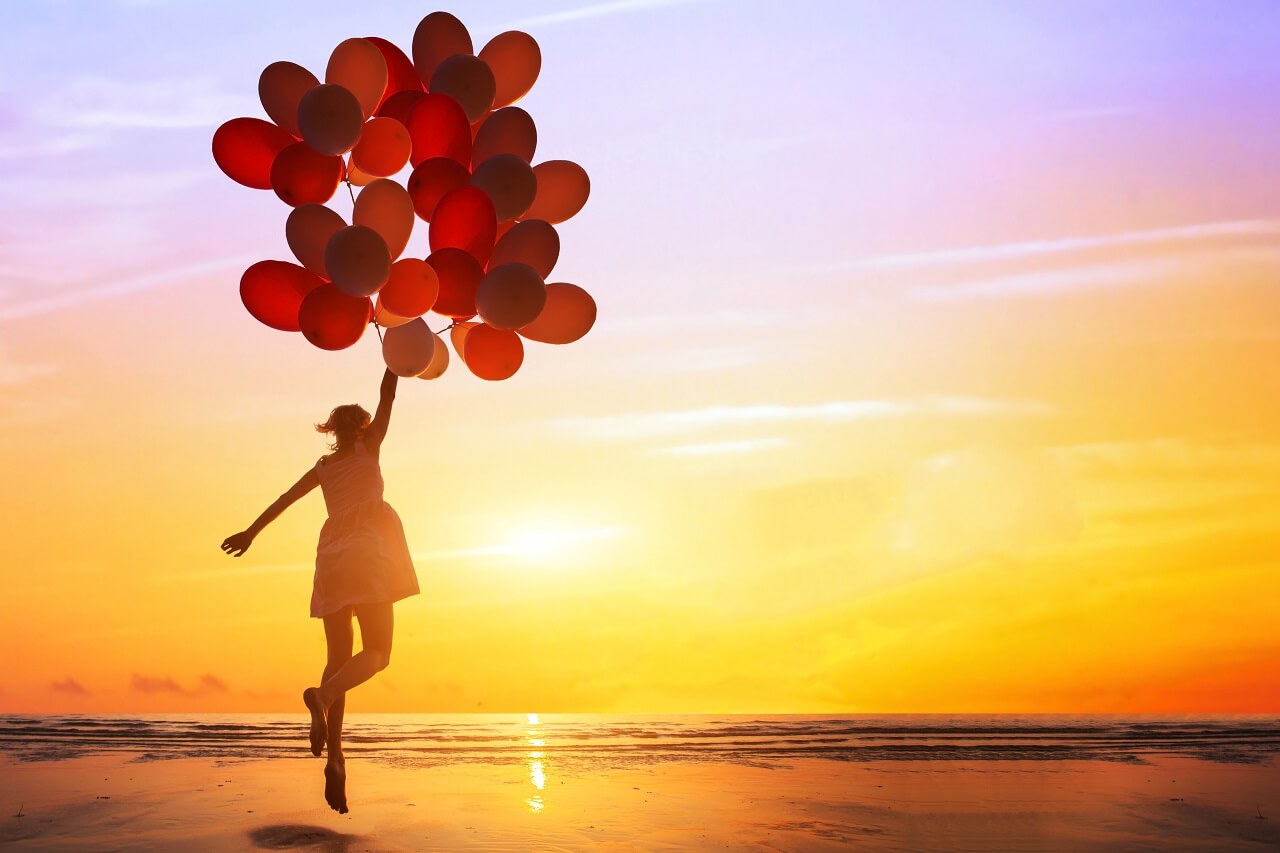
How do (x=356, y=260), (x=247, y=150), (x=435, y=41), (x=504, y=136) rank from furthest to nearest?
1. (x=435, y=41)
2. (x=504, y=136)
3. (x=247, y=150)
4. (x=356, y=260)

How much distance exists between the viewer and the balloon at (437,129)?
6441mm

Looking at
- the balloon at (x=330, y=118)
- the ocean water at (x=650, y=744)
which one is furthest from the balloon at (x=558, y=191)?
the ocean water at (x=650, y=744)

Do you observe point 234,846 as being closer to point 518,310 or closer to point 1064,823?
point 518,310

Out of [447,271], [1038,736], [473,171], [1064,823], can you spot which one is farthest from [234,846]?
[1038,736]

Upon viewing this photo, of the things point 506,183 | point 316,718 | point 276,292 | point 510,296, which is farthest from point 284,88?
point 316,718

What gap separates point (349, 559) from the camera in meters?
5.99

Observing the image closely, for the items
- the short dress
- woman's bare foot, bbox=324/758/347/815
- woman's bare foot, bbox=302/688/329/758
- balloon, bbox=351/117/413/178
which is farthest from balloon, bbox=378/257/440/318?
woman's bare foot, bbox=324/758/347/815

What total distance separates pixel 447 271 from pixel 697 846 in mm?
3434

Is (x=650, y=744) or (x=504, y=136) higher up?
(x=504, y=136)

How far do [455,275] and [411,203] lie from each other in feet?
1.73

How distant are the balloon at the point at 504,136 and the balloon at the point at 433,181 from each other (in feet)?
1.12

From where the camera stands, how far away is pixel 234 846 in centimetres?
516

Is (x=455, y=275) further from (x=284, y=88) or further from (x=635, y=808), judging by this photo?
(x=635, y=808)

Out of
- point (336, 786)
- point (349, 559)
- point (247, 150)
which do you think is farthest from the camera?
point (247, 150)
